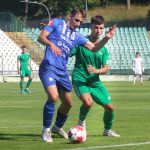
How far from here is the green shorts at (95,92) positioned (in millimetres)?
12523

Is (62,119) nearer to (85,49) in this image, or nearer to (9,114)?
(85,49)

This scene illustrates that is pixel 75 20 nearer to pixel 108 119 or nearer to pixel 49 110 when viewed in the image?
pixel 49 110

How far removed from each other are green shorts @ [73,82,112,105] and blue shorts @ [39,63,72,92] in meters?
0.52

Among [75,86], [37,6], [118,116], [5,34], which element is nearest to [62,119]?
[75,86]

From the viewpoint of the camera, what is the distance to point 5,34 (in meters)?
59.4

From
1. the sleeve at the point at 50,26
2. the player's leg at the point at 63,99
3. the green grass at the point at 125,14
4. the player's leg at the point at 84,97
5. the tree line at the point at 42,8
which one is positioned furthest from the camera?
the tree line at the point at 42,8

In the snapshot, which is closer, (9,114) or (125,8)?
(9,114)

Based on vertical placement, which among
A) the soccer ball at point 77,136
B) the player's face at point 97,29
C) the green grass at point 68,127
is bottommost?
the green grass at point 68,127

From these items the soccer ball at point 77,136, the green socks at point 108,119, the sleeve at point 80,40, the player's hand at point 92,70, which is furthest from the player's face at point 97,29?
the soccer ball at point 77,136

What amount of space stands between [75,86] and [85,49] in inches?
28.4

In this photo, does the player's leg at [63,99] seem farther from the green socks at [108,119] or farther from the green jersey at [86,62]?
the green socks at [108,119]

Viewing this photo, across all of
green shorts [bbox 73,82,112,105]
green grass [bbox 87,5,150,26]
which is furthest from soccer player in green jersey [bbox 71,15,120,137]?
green grass [bbox 87,5,150,26]

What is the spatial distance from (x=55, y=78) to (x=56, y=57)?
1.21ft

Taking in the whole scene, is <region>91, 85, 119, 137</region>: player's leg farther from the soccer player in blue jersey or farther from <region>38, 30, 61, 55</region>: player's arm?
<region>38, 30, 61, 55</region>: player's arm
